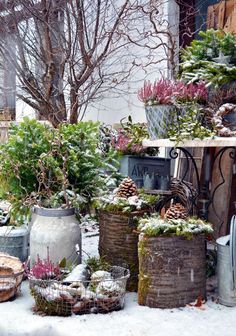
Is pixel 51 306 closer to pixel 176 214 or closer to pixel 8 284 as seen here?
pixel 8 284

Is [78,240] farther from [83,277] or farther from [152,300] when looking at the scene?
[152,300]

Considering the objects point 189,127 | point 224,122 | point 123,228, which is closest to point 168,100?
point 189,127

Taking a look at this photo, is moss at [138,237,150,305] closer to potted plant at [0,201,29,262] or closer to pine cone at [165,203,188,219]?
pine cone at [165,203,188,219]

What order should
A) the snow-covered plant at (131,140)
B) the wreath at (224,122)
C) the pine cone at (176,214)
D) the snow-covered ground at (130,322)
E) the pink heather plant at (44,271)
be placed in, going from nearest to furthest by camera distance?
the snow-covered ground at (130,322)
the pink heather plant at (44,271)
the pine cone at (176,214)
the wreath at (224,122)
the snow-covered plant at (131,140)

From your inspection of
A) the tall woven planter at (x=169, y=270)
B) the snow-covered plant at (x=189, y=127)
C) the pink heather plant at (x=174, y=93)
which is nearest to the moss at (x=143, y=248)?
the tall woven planter at (x=169, y=270)

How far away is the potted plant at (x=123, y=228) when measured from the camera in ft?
10.1

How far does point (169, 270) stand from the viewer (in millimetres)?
2746

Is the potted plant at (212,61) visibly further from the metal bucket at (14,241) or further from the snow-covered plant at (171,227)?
the metal bucket at (14,241)

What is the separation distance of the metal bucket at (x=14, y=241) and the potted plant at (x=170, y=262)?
1050 mm

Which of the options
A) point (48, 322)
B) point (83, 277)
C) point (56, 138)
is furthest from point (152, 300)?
point (56, 138)

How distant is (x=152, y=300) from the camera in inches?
110

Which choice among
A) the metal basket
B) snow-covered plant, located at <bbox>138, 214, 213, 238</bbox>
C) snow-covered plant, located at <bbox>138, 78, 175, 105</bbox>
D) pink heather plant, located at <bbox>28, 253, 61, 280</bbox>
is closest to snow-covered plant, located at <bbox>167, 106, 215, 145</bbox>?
snow-covered plant, located at <bbox>138, 78, 175, 105</bbox>

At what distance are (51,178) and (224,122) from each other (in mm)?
1299

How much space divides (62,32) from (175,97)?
8.90 ft
